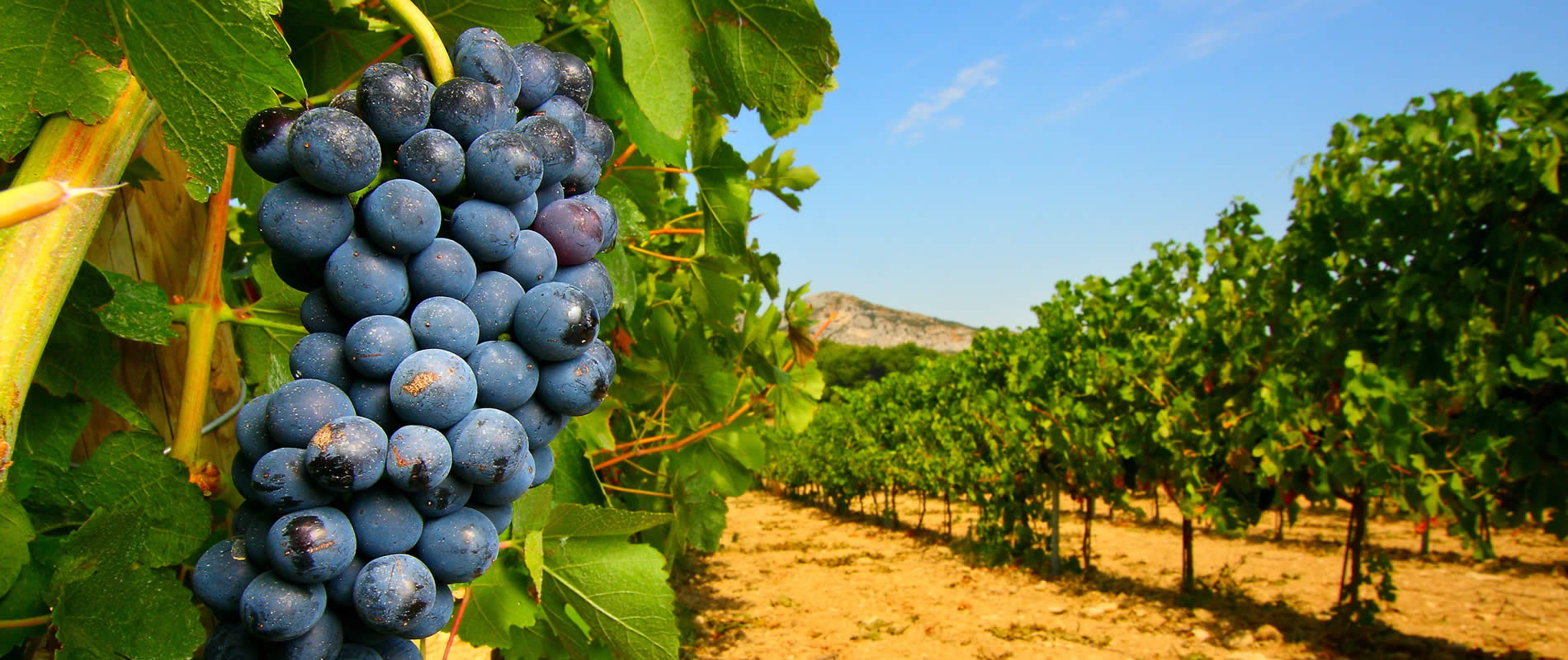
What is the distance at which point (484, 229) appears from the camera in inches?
31.9

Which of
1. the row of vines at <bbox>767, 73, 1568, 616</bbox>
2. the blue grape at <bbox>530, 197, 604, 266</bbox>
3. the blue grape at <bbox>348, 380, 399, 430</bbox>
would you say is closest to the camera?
the blue grape at <bbox>348, 380, 399, 430</bbox>

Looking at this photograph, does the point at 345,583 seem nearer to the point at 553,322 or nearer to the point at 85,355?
the point at 553,322

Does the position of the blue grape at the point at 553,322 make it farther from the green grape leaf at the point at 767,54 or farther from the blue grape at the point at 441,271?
the green grape leaf at the point at 767,54

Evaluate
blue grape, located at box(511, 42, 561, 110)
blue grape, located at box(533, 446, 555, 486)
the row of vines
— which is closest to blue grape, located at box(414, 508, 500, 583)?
blue grape, located at box(533, 446, 555, 486)

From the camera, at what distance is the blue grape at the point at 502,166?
2.60 feet

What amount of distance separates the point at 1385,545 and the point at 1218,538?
7.45 ft

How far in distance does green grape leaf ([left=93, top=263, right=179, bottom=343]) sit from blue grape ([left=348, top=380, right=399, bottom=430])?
43 cm

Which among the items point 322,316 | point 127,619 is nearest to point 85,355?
point 127,619

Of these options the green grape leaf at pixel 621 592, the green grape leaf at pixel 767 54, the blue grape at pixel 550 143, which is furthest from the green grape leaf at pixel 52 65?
the green grape leaf at pixel 621 592

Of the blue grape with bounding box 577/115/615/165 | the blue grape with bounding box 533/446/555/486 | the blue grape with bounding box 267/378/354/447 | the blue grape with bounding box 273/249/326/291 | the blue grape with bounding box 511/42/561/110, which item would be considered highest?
the blue grape with bounding box 511/42/561/110

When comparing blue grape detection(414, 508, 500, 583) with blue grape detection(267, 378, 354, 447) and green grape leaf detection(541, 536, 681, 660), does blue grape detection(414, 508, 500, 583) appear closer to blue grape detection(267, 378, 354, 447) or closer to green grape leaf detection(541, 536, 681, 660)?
blue grape detection(267, 378, 354, 447)

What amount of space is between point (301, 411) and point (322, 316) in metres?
0.11

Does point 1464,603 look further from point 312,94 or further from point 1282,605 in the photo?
point 312,94

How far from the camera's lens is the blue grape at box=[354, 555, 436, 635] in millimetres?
727
